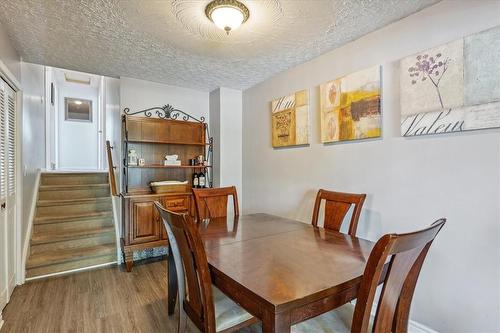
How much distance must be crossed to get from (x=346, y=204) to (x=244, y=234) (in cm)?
88

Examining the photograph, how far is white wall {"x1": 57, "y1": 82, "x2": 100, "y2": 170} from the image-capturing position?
6.17m

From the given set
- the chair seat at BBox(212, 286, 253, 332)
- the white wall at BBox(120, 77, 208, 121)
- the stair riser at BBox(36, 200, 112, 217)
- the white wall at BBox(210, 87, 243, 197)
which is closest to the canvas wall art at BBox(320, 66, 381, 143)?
the white wall at BBox(210, 87, 243, 197)

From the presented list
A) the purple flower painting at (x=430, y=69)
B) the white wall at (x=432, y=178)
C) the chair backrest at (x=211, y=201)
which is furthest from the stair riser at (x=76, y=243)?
the purple flower painting at (x=430, y=69)

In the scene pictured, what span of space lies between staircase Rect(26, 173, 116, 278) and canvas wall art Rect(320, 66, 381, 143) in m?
3.04


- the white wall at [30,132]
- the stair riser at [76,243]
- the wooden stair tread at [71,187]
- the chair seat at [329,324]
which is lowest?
the stair riser at [76,243]

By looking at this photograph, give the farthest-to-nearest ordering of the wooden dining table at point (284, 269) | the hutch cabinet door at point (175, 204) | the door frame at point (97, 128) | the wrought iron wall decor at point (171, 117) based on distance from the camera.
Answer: the door frame at point (97, 128), the wrought iron wall decor at point (171, 117), the hutch cabinet door at point (175, 204), the wooden dining table at point (284, 269)

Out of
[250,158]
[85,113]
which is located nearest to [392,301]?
[250,158]

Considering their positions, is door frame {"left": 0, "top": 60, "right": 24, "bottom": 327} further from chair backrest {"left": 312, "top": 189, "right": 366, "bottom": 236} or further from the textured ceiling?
chair backrest {"left": 312, "top": 189, "right": 366, "bottom": 236}

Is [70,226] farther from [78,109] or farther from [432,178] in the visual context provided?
[78,109]

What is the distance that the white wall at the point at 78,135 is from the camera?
6.17 m

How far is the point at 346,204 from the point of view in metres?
2.05

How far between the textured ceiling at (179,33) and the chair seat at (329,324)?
6.49 feet

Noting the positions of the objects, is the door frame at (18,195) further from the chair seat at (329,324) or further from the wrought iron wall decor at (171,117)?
the chair seat at (329,324)

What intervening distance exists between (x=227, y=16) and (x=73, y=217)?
128 inches
